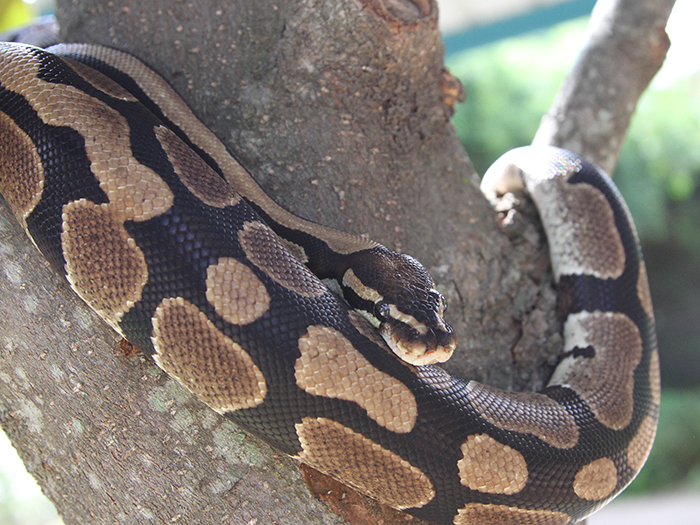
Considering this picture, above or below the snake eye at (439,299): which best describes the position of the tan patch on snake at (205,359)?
below

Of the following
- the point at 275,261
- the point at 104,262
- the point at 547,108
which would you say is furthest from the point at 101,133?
the point at 547,108

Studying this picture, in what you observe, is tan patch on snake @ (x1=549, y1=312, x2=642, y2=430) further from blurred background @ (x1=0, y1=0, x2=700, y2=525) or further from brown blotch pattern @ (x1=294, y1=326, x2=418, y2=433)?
blurred background @ (x1=0, y1=0, x2=700, y2=525)

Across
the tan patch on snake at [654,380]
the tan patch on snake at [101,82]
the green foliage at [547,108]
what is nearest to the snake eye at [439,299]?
the tan patch on snake at [654,380]

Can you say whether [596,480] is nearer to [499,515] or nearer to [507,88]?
[499,515]

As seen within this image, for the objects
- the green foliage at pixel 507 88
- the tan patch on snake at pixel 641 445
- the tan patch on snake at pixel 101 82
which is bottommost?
the tan patch on snake at pixel 101 82

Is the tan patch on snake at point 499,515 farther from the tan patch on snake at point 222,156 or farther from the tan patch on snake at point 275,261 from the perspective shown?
the tan patch on snake at point 222,156

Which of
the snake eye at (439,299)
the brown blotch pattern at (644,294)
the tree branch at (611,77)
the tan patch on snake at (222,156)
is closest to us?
the snake eye at (439,299)

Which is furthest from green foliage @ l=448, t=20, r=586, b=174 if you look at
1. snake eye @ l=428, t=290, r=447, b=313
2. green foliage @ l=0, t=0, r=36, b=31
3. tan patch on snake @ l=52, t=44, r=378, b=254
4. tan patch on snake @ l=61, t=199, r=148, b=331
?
tan patch on snake @ l=61, t=199, r=148, b=331
